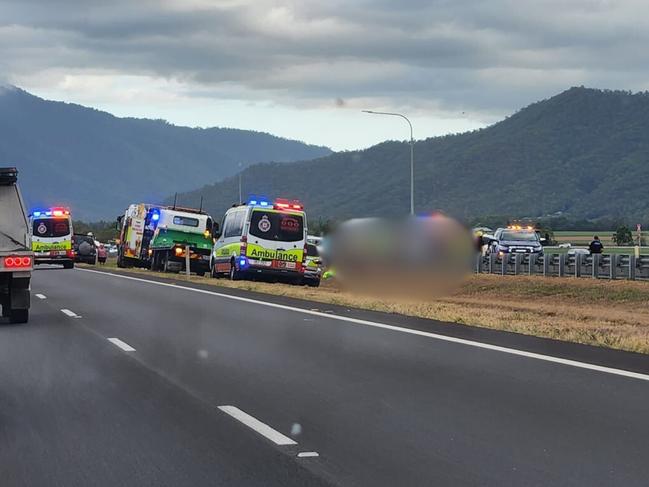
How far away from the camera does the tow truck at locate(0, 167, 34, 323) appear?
19.3 meters

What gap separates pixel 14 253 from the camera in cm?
1934

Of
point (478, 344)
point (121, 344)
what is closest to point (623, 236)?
point (478, 344)

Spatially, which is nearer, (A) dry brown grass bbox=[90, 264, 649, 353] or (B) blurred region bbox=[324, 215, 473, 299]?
(A) dry brown grass bbox=[90, 264, 649, 353]

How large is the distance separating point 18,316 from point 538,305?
696 inches

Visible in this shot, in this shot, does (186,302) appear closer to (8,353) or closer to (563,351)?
(8,353)

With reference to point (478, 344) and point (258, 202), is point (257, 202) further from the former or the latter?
point (478, 344)

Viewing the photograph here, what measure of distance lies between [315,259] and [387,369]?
27.0 m

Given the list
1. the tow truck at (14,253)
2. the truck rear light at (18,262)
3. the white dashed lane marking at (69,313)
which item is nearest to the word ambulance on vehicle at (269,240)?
the white dashed lane marking at (69,313)

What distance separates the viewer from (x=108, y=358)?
1436 centimetres

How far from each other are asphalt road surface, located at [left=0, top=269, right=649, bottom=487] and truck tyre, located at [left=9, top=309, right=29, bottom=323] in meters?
1.90

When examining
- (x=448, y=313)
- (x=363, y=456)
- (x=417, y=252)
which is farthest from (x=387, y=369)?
(x=417, y=252)

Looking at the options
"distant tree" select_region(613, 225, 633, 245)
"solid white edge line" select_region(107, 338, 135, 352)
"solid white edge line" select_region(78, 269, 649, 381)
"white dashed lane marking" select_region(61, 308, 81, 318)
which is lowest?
"solid white edge line" select_region(107, 338, 135, 352)

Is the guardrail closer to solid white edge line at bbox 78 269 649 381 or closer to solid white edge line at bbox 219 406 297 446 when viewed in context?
solid white edge line at bbox 78 269 649 381

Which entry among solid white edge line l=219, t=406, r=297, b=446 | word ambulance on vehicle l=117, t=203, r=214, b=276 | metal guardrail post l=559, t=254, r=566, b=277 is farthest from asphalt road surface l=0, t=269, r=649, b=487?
word ambulance on vehicle l=117, t=203, r=214, b=276
